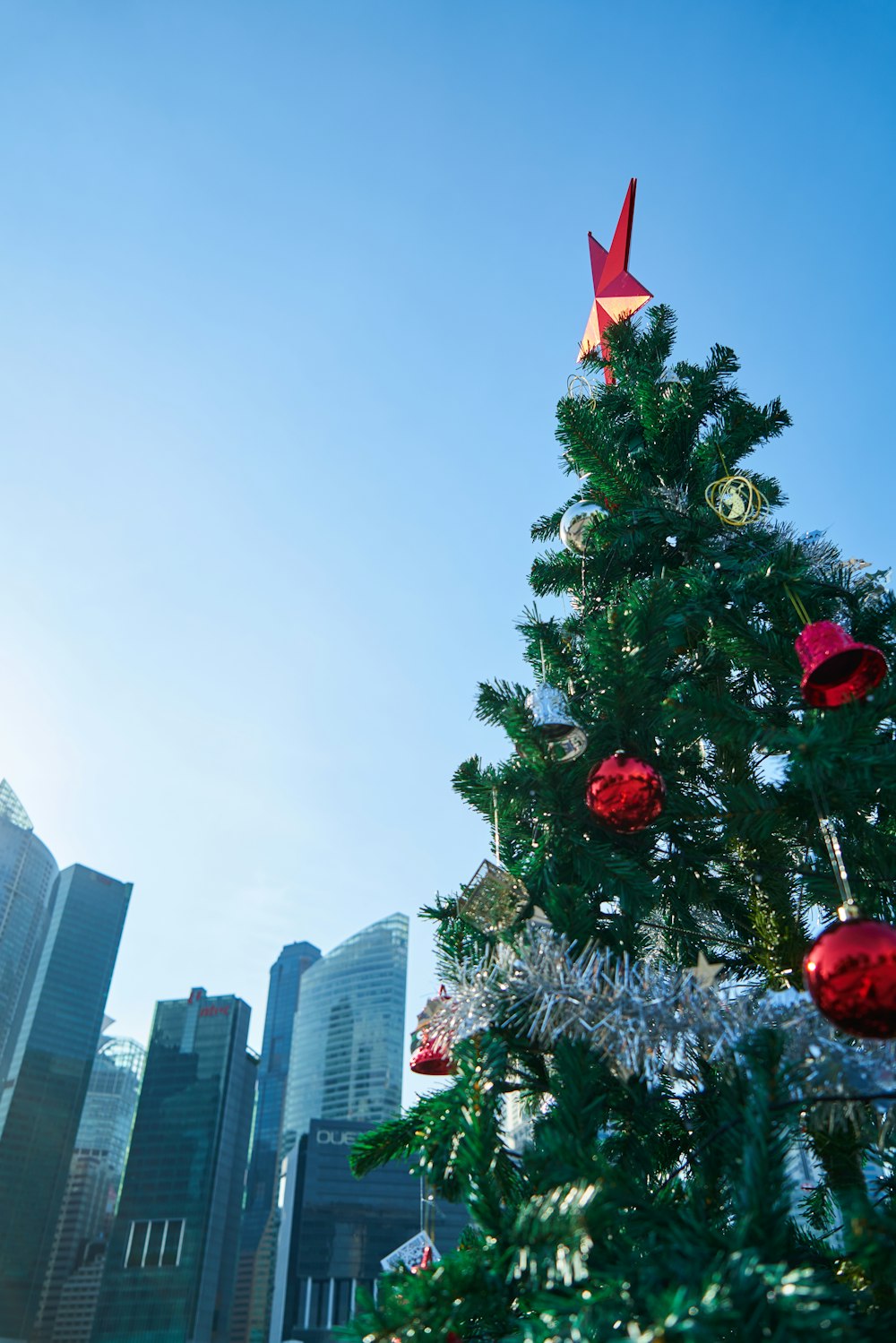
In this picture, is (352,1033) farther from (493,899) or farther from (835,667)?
(835,667)

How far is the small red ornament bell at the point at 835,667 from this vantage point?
177cm

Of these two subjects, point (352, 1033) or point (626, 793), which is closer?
point (626, 793)

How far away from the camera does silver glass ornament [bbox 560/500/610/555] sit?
9.93ft

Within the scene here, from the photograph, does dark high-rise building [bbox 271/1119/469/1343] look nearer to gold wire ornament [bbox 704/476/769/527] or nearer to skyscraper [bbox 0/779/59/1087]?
skyscraper [bbox 0/779/59/1087]

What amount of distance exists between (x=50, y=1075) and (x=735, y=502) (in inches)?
4689

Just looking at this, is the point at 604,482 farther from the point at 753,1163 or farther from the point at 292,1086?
the point at 292,1086

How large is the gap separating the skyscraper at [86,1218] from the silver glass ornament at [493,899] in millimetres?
122114

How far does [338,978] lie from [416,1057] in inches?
4541

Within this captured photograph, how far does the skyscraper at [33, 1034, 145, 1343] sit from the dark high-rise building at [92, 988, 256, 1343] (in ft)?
41.4

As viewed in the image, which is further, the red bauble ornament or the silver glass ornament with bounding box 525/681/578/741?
the silver glass ornament with bounding box 525/681/578/741

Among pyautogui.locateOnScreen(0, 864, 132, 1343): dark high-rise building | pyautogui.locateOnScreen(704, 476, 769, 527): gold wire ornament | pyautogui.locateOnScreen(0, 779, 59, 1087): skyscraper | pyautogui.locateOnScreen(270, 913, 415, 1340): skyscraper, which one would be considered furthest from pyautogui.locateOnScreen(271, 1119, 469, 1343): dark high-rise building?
pyautogui.locateOnScreen(704, 476, 769, 527): gold wire ornament

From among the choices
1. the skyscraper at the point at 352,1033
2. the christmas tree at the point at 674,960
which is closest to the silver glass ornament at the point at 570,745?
the christmas tree at the point at 674,960

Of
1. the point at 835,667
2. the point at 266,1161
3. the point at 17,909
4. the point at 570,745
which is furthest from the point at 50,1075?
the point at 835,667

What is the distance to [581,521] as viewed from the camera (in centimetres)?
305
